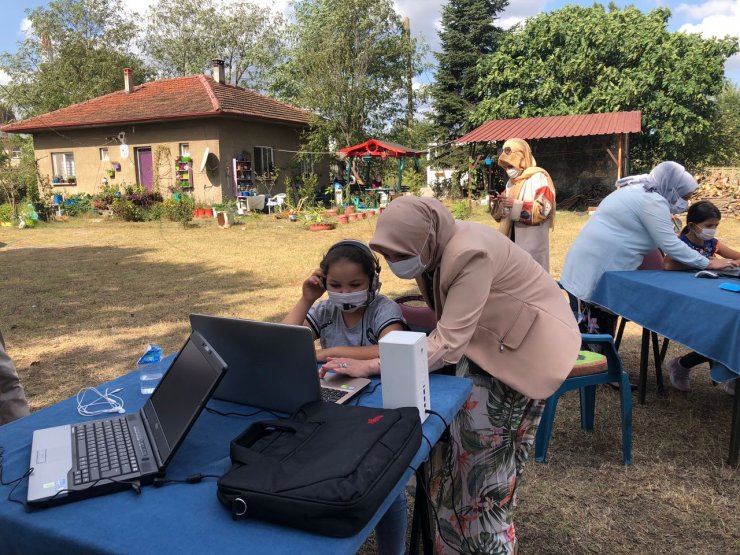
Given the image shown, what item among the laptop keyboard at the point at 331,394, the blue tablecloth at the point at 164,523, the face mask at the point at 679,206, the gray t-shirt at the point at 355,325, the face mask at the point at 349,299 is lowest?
the blue tablecloth at the point at 164,523

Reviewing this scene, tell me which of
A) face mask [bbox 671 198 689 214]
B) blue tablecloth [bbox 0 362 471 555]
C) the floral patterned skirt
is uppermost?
face mask [bbox 671 198 689 214]

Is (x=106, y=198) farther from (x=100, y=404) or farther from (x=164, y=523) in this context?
(x=164, y=523)

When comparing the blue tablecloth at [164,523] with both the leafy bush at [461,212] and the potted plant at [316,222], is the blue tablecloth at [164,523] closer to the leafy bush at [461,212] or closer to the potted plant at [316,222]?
the potted plant at [316,222]

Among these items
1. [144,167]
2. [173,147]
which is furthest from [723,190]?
[144,167]

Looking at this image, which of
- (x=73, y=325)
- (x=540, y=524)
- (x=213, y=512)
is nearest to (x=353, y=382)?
(x=213, y=512)

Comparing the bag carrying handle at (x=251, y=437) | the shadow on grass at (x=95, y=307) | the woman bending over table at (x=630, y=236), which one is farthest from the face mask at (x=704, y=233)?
the shadow on grass at (x=95, y=307)

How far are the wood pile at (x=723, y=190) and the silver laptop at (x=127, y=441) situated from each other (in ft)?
59.8

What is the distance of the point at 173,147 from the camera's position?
1956 cm

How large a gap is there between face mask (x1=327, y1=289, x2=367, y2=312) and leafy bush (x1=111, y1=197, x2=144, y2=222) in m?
16.9

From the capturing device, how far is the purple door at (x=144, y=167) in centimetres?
2012

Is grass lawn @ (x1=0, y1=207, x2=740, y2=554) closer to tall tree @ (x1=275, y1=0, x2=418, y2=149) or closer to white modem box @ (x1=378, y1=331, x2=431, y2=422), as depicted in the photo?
white modem box @ (x1=378, y1=331, x2=431, y2=422)

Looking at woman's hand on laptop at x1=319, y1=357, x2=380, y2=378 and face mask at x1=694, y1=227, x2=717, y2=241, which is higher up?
face mask at x1=694, y1=227, x2=717, y2=241

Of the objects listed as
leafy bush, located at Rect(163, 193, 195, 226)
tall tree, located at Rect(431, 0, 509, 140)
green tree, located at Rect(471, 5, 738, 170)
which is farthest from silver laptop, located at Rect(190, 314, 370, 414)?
tall tree, located at Rect(431, 0, 509, 140)

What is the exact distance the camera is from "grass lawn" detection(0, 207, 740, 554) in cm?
263
